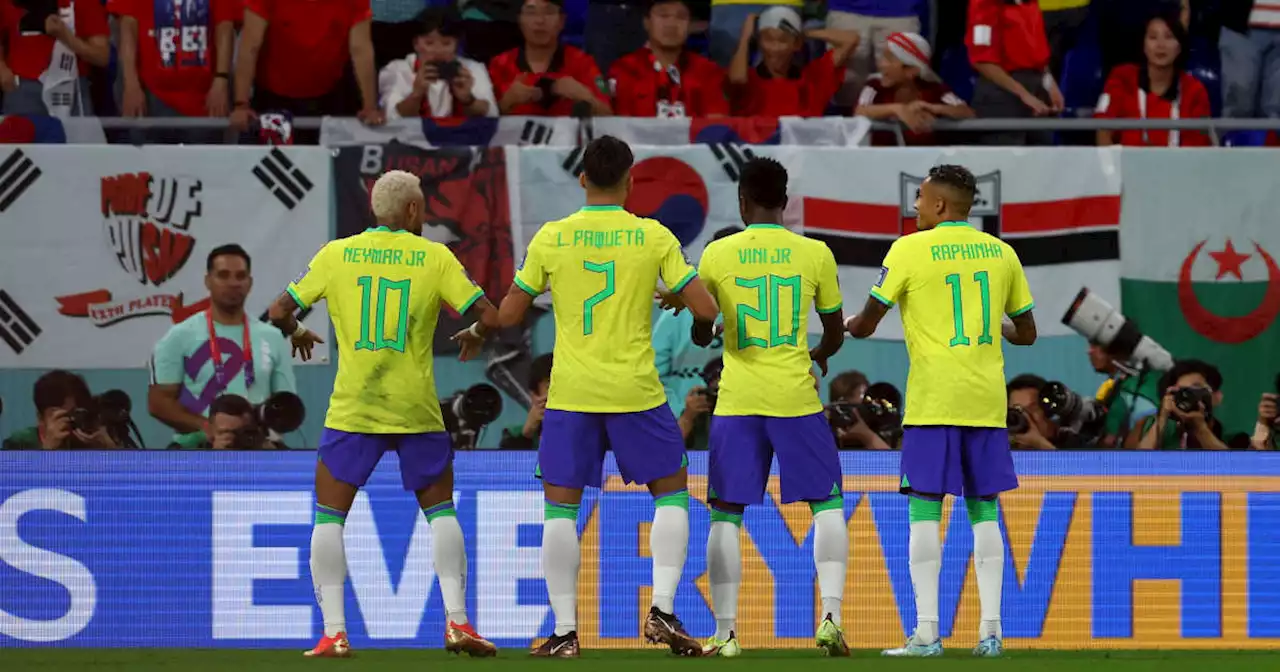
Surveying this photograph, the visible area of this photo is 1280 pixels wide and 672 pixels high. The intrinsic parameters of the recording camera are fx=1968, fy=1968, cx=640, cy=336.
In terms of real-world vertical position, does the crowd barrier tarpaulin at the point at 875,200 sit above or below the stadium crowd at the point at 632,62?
below

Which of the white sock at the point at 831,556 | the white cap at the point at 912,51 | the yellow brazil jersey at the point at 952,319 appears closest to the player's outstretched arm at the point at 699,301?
the yellow brazil jersey at the point at 952,319

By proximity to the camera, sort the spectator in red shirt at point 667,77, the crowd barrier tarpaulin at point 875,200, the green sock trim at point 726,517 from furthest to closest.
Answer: the spectator in red shirt at point 667,77 < the crowd barrier tarpaulin at point 875,200 < the green sock trim at point 726,517

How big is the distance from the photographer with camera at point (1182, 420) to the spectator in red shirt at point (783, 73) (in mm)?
3011

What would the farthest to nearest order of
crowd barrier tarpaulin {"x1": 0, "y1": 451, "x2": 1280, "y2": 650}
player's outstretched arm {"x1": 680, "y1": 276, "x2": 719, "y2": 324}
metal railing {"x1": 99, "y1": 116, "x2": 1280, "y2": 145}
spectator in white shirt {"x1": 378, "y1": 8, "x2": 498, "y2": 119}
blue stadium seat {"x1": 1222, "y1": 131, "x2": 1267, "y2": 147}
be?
blue stadium seat {"x1": 1222, "y1": 131, "x2": 1267, "y2": 147} < spectator in white shirt {"x1": 378, "y1": 8, "x2": 498, "y2": 119} < metal railing {"x1": 99, "y1": 116, "x2": 1280, "y2": 145} < crowd barrier tarpaulin {"x1": 0, "y1": 451, "x2": 1280, "y2": 650} < player's outstretched arm {"x1": 680, "y1": 276, "x2": 719, "y2": 324}

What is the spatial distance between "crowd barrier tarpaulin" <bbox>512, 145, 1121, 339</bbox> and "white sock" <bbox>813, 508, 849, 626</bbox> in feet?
13.3

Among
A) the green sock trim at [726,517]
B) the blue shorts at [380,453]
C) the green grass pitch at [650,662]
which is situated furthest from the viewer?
the green sock trim at [726,517]

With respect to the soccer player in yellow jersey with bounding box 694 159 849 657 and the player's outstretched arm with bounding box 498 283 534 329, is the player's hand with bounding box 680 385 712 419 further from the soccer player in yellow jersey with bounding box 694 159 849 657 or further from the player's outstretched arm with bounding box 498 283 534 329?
the player's outstretched arm with bounding box 498 283 534 329

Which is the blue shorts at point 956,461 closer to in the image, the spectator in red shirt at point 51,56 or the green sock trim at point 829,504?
the green sock trim at point 829,504

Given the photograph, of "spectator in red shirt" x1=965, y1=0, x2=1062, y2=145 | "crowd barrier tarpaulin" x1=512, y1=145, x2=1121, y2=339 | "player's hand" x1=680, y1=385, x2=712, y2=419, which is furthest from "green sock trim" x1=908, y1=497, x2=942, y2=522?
"spectator in red shirt" x1=965, y1=0, x2=1062, y2=145

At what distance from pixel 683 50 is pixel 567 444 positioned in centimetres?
589

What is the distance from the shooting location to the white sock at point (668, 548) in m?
7.81

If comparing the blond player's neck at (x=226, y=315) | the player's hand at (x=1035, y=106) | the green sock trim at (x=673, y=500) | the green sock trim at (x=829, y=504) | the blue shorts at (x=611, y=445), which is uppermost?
the player's hand at (x=1035, y=106)

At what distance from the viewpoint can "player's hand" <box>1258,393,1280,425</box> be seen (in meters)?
11.5

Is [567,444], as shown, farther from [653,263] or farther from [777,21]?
[777,21]
